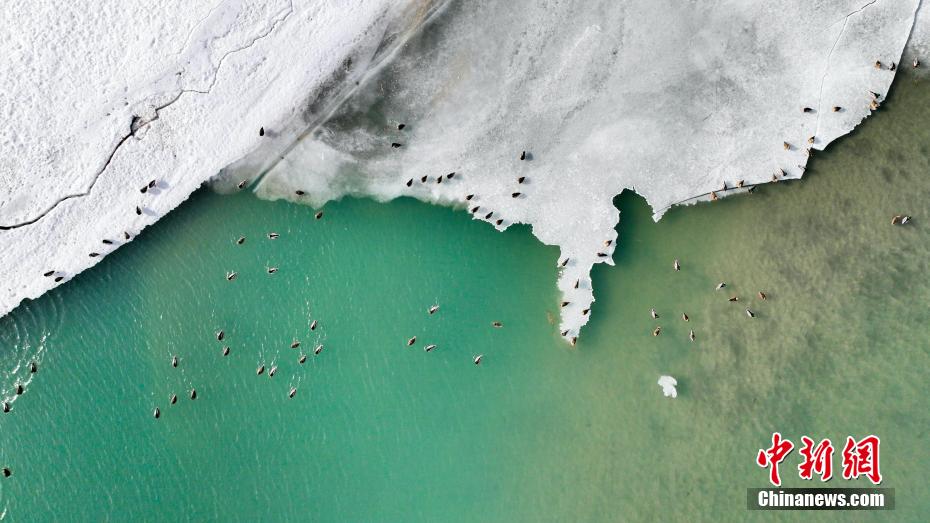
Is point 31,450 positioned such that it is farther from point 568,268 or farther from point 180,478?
point 568,268

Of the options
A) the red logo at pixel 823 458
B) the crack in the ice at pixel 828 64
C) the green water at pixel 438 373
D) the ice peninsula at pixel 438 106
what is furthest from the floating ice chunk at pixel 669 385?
the crack in the ice at pixel 828 64

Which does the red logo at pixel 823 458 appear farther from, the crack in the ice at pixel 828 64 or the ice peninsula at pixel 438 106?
the crack in the ice at pixel 828 64

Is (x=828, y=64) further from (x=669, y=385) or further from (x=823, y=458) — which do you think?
(x=823, y=458)

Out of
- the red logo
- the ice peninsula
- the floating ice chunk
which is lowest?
the red logo

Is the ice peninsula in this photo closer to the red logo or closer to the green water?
the green water

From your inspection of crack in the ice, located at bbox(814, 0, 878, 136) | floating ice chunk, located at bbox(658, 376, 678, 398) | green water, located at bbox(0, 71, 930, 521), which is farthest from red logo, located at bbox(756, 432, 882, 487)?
crack in the ice, located at bbox(814, 0, 878, 136)
